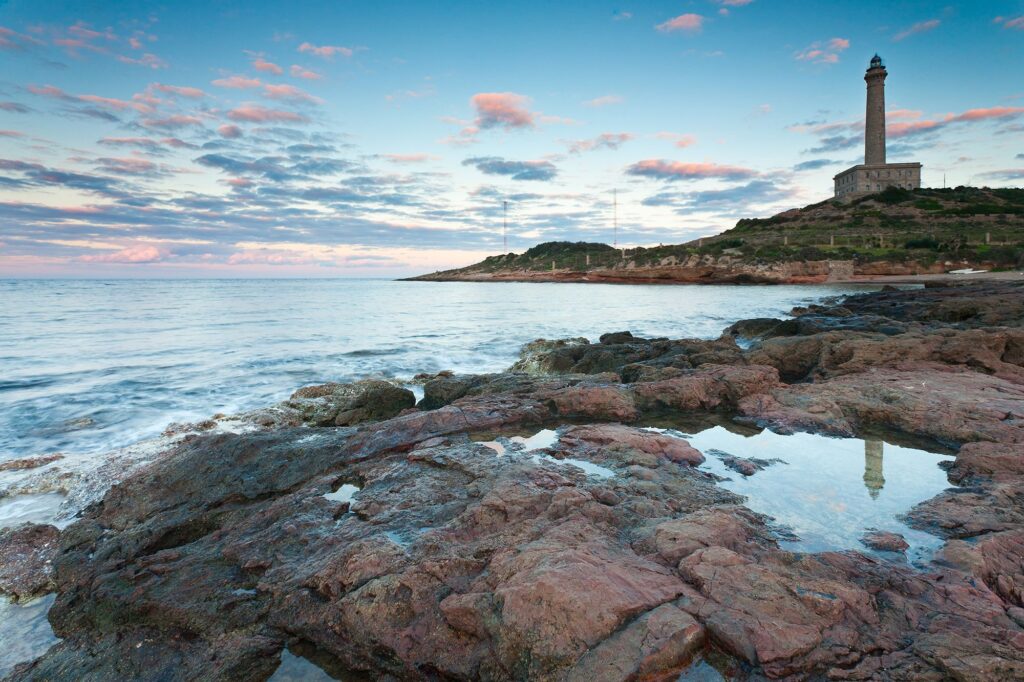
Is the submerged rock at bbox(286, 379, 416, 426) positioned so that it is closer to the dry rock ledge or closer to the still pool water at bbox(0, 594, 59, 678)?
the dry rock ledge

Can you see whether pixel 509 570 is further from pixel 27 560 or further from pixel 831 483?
pixel 27 560

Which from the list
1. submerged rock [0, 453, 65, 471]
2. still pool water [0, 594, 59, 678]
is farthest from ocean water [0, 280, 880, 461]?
still pool water [0, 594, 59, 678]

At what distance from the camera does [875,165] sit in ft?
279

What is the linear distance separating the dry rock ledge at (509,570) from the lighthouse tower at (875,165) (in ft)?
310

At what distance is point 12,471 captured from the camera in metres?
6.42

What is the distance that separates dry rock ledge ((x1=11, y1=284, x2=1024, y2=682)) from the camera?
2.68 meters

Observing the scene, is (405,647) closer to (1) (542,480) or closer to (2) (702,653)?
(2) (702,653)

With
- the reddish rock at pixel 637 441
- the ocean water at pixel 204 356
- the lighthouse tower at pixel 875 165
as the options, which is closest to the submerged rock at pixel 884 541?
the reddish rock at pixel 637 441

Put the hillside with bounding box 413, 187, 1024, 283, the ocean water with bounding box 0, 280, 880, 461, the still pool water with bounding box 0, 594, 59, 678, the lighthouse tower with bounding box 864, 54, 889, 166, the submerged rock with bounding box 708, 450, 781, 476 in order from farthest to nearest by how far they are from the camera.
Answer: the lighthouse tower with bounding box 864, 54, 889, 166
the hillside with bounding box 413, 187, 1024, 283
the ocean water with bounding box 0, 280, 880, 461
the submerged rock with bounding box 708, 450, 781, 476
the still pool water with bounding box 0, 594, 59, 678

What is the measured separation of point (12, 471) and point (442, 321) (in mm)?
24507

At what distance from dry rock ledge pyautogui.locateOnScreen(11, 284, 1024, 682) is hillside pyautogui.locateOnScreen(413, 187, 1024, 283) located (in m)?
55.8

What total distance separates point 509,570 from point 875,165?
10554 centimetres

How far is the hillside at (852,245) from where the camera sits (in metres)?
52.0

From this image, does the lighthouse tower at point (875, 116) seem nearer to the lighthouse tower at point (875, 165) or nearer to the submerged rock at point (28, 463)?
the lighthouse tower at point (875, 165)
